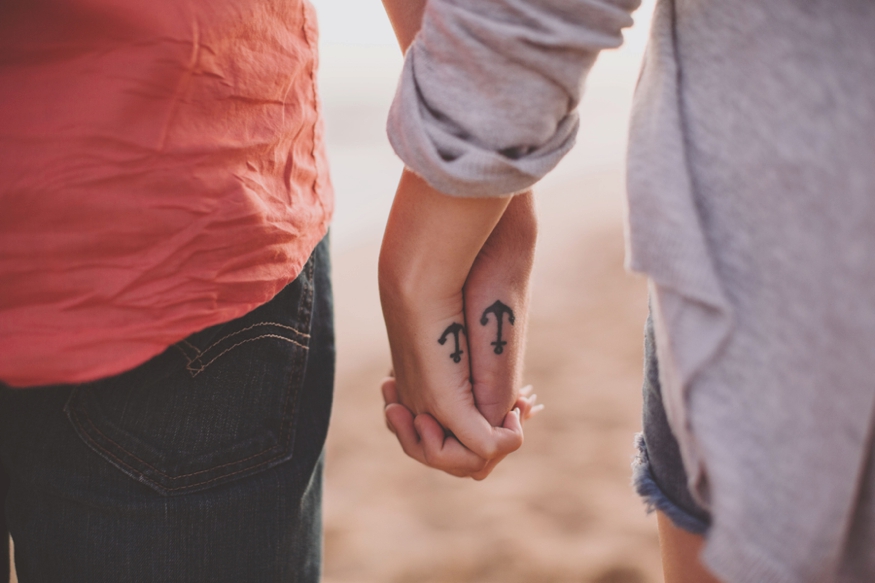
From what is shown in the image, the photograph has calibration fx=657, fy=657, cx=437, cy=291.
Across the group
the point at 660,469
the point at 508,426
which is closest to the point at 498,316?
the point at 508,426

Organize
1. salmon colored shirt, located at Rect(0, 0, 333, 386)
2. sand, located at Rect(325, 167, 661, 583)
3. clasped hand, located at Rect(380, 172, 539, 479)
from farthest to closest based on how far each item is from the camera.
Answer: sand, located at Rect(325, 167, 661, 583), clasped hand, located at Rect(380, 172, 539, 479), salmon colored shirt, located at Rect(0, 0, 333, 386)

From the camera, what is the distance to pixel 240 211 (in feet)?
2.48

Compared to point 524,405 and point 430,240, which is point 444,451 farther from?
point 430,240

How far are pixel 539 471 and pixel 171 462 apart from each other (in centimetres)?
183

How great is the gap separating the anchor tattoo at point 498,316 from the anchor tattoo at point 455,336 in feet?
0.14

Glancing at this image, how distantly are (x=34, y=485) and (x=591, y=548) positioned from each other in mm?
1666

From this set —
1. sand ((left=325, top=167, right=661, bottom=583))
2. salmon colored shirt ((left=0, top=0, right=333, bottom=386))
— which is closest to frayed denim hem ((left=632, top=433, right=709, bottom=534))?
salmon colored shirt ((left=0, top=0, right=333, bottom=386))

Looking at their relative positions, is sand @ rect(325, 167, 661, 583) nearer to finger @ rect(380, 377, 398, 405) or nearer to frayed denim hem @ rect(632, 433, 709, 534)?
finger @ rect(380, 377, 398, 405)

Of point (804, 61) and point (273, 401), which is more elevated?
point (804, 61)

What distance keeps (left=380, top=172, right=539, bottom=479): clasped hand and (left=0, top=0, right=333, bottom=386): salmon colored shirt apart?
0.27 metres

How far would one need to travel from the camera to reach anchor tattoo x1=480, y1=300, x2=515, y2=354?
3.46 feet

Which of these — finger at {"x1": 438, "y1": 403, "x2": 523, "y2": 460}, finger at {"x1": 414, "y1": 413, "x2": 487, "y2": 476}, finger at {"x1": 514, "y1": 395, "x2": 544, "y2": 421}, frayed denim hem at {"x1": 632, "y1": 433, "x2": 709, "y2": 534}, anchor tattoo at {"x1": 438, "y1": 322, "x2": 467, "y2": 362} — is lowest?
finger at {"x1": 514, "y1": 395, "x2": 544, "y2": 421}

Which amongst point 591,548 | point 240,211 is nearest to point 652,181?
point 240,211

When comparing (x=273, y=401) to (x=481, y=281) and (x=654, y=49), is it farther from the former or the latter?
(x=654, y=49)
